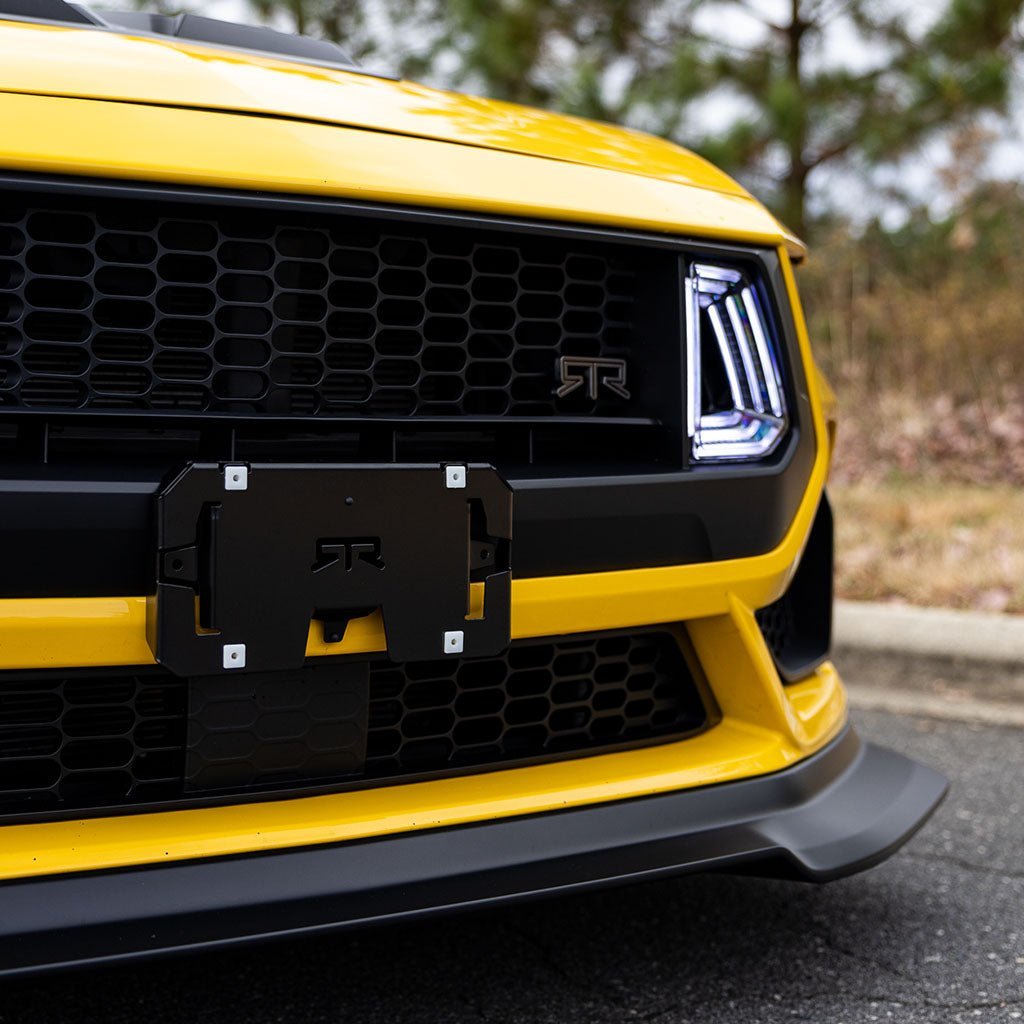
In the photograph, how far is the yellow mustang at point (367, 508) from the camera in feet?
4.25

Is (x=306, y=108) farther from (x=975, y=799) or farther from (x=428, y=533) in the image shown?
(x=975, y=799)

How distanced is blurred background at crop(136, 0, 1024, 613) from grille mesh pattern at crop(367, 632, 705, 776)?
148 inches

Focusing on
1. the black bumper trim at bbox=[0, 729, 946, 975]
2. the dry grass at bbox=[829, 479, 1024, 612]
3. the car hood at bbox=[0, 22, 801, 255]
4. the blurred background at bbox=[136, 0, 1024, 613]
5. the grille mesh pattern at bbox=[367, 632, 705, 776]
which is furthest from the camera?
the blurred background at bbox=[136, 0, 1024, 613]

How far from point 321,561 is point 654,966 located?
2.70 ft

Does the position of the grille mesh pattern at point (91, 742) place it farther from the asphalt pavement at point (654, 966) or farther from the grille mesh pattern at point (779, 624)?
the grille mesh pattern at point (779, 624)

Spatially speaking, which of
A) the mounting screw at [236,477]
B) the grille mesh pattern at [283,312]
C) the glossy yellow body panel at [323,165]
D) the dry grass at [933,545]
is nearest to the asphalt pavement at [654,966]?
the mounting screw at [236,477]

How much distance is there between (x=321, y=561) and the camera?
1.37 meters

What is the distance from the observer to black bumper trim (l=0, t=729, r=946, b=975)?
1253 mm

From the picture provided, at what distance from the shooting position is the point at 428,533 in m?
1.41

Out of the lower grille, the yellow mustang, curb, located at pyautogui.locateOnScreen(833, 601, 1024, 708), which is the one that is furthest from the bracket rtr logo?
curb, located at pyautogui.locateOnScreen(833, 601, 1024, 708)

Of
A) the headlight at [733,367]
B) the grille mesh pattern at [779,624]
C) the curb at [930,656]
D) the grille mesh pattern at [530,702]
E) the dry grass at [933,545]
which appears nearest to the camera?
the grille mesh pattern at [530,702]

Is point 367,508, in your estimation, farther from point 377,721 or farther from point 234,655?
point 377,721

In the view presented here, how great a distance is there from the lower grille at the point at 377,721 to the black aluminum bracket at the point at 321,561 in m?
0.06

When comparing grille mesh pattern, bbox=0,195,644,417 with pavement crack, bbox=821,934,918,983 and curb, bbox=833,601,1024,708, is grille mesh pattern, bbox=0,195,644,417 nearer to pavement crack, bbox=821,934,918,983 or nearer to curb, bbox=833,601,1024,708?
pavement crack, bbox=821,934,918,983
